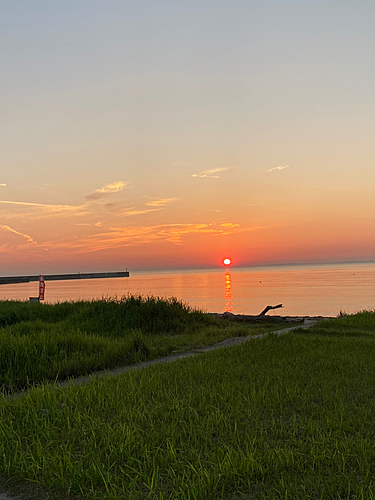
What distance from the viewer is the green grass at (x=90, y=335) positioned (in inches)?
411

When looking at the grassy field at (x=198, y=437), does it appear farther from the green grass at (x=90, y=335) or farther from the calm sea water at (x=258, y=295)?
the calm sea water at (x=258, y=295)

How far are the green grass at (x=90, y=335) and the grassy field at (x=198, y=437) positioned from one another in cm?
257

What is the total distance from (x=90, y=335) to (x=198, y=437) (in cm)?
930

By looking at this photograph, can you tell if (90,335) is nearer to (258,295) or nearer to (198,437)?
(198,437)

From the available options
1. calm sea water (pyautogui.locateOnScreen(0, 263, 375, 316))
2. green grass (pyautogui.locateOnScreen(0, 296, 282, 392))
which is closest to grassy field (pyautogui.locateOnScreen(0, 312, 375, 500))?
green grass (pyautogui.locateOnScreen(0, 296, 282, 392))

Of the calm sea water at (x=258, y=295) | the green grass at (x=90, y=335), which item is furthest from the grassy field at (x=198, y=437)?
the calm sea water at (x=258, y=295)

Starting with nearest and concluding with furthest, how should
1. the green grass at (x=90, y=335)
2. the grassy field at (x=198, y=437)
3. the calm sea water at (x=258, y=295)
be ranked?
the grassy field at (x=198, y=437) → the green grass at (x=90, y=335) → the calm sea water at (x=258, y=295)

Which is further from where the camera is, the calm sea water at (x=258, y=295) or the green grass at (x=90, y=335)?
the calm sea water at (x=258, y=295)

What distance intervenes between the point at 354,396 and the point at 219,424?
281 cm

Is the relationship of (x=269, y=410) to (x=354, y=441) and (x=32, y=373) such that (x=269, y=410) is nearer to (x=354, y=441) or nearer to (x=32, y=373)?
(x=354, y=441)

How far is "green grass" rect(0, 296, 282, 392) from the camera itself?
10.4 metres

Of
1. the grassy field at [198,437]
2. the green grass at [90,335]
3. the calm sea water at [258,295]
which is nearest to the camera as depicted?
the grassy field at [198,437]

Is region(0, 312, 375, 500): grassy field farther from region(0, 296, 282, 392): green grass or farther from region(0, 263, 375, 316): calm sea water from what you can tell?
region(0, 263, 375, 316): calm sea water

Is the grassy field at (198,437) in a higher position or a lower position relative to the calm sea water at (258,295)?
higher
